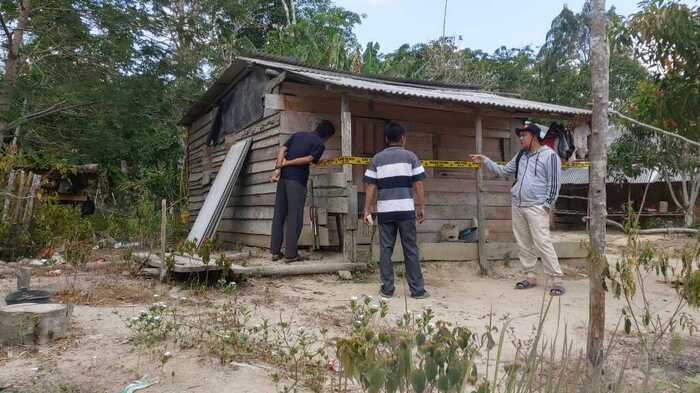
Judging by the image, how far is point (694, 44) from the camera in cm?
525

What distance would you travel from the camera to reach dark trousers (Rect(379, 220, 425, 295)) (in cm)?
498

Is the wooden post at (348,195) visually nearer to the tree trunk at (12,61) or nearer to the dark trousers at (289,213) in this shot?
the dark trousers at (289,213)

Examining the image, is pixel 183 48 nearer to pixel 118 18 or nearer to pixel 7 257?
pixel 118 18

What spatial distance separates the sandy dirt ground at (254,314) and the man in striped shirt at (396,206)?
0.80 feet

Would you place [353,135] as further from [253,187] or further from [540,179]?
[540,179]

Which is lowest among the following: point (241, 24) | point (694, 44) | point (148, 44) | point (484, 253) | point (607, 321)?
point (607, 321)

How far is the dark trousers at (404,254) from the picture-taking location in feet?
16.4

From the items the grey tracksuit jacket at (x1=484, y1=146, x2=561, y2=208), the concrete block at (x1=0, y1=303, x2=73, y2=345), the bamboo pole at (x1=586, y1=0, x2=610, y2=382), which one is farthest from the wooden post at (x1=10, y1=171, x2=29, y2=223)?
the bamboo pole at (x1=586, y1=0, x2=610, y2=382)

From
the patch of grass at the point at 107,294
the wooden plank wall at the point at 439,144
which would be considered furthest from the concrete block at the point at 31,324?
the wooden plank wall at the point at 439,144

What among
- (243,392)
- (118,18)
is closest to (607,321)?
(243,392)

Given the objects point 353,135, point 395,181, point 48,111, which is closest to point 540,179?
point 395,181

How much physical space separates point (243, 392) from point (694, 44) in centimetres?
563

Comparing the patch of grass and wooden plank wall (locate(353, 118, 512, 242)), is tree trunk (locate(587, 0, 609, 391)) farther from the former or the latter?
wooden plank wall (locate(353, 118, 512, 242))

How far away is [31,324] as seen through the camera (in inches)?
125
